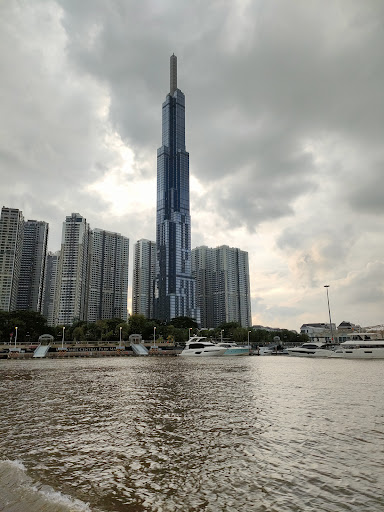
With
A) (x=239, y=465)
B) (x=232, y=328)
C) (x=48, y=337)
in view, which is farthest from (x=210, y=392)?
(x=232, y=328)

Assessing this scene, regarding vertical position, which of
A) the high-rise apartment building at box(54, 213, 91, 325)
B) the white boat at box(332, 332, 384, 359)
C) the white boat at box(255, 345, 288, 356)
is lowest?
the white boat at box(255, 345, 288, 356)

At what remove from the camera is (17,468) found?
8719 mm

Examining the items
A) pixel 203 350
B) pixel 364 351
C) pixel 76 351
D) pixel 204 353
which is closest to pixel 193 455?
pixel 364 351

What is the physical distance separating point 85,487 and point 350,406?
14.2 m

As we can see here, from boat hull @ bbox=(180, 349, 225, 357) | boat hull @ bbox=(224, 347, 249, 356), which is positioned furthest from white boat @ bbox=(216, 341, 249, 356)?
boat hull @ bbox=(180, 349, 225, 357)

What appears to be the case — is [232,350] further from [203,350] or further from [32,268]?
Answer: [32,268]

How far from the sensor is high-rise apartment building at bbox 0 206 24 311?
169625 mm

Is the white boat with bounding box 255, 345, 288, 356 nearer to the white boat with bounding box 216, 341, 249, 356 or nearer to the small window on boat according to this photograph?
the white boat with bounding box 216, 341, 249, 356

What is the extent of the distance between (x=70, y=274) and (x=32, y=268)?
21.2 m

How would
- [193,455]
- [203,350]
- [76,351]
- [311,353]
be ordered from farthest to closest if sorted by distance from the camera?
[76,351] < [203,350] < [311,353] < [193,455]

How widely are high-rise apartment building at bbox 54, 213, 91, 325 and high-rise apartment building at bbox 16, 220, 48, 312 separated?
10927 millimetres

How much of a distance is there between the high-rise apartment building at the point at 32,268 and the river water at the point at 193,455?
185708 mm

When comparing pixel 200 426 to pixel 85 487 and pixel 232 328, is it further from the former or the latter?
pixel 232 328

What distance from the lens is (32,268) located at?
191 metres
